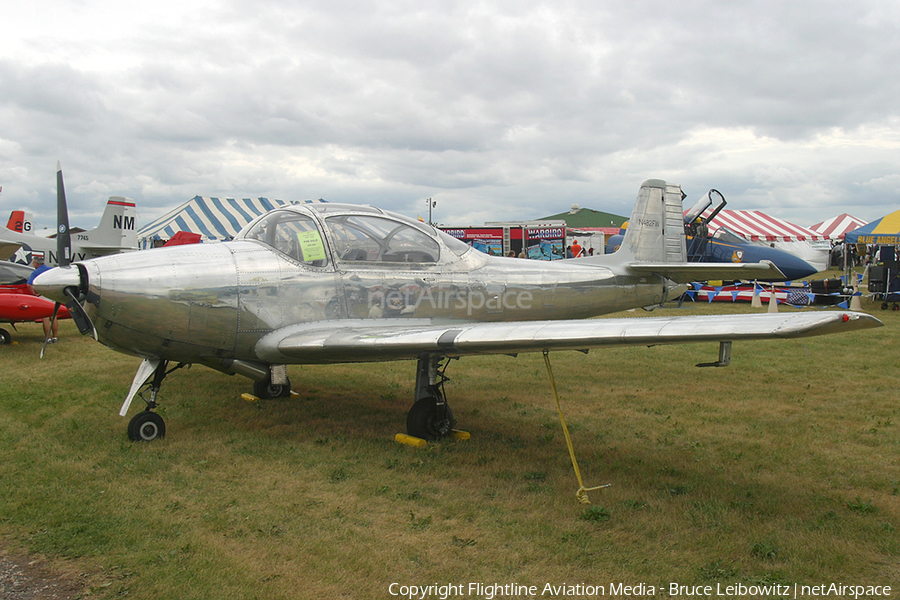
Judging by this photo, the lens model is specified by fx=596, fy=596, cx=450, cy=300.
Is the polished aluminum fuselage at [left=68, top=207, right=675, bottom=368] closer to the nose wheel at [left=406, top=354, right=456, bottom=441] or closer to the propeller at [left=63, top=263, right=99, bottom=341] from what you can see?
the propeller at [left=63, top=263, right=99, bottom=341]

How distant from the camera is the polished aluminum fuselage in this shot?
16.1 feet

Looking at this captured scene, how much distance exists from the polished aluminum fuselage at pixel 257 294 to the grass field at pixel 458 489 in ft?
3.33

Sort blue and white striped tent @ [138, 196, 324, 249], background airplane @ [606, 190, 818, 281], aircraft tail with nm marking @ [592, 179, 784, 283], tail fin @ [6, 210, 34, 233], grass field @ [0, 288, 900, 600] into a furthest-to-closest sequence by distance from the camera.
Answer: blue and white striped tent @ [138, 196, 324, 249]
tail fin @ [6, 210, 34, 233]
background airplane @ [606, 190, 818, 281]
aircraft tail with nm marking @ [592, 179, 784, 283]
grass field @ [0, 288, 900, 600]

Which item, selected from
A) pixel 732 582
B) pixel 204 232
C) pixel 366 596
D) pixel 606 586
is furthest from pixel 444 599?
pixel 204 232

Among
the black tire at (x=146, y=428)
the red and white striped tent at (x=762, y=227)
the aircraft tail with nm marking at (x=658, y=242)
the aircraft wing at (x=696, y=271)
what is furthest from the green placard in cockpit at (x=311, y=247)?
the red and white striped tent at (x=762, y=227)

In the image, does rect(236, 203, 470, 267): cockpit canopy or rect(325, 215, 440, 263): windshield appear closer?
rect(236, 203, 470, 267): cockpit canopy

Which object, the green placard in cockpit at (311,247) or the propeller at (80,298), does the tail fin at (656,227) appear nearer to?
the green placard in cockpit at (311,247)

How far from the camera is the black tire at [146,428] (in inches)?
209

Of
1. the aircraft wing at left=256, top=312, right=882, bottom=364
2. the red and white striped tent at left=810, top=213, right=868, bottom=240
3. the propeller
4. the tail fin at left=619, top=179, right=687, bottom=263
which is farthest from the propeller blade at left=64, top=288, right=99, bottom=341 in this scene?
the red and white striped tent at left=810, top=213, right=868, bottom=240

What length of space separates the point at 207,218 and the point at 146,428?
27723 mm

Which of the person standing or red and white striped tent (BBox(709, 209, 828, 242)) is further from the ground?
red and white striped tent (BBox(709, 209, 828, 242))

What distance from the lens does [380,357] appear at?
5.09 metres

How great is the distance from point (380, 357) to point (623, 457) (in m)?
2.24

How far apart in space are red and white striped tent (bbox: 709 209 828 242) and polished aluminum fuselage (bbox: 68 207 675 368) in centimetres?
3468
